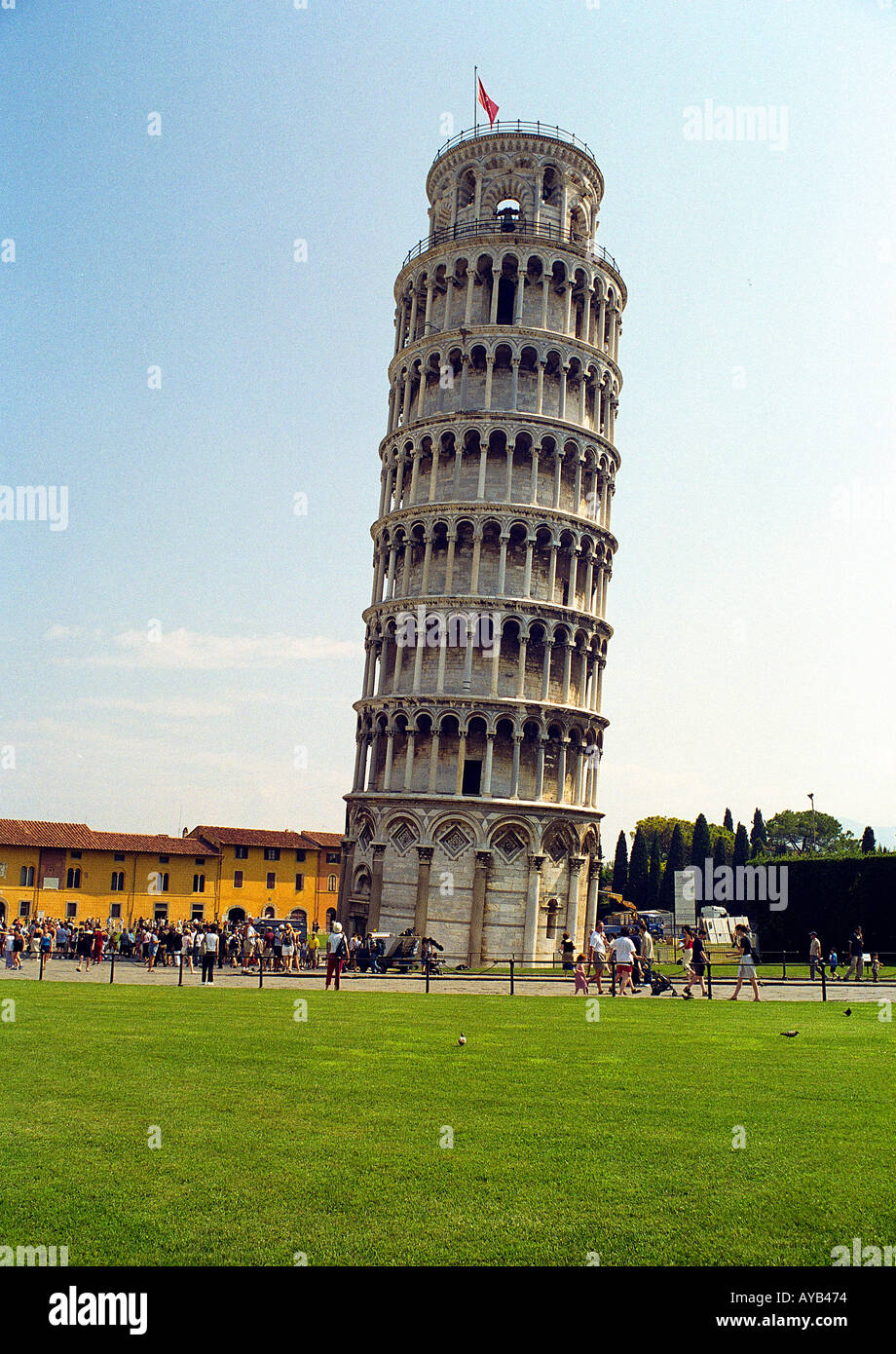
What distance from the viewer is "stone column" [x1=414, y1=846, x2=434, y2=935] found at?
47.5 meters

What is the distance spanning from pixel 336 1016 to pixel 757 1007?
1126 centimetres

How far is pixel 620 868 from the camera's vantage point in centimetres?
12431

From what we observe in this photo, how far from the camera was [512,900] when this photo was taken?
158 feet

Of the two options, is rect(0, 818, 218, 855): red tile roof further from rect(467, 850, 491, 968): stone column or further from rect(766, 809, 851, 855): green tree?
rect(766, 809, 851, 855): green tree

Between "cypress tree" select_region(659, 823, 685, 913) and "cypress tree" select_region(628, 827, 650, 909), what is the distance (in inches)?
115

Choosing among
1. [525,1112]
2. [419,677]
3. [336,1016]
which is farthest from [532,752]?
[525,1112]

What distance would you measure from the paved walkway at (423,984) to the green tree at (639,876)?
85.7 m

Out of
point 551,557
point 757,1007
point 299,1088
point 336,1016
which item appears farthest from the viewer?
point 551,557

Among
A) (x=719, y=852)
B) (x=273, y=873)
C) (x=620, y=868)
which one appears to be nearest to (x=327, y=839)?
(x=273, y=873)

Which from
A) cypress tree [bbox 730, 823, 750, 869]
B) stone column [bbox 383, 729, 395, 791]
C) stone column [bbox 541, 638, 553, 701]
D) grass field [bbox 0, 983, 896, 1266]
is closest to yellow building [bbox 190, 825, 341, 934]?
stone column [bbox 383, 729, 395, 791]

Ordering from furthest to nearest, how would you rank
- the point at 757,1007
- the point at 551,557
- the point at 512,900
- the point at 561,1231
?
the point at 551,557 < the point at 512,900 < the point at 757,1007 < the point at 561,1231

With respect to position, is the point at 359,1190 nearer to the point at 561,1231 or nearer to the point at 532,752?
the point at 561,1231

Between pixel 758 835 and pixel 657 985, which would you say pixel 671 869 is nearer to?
pixel 758 835

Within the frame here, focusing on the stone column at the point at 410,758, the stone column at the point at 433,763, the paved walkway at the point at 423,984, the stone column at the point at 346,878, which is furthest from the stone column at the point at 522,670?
the paved walkway at the point at 423,984
